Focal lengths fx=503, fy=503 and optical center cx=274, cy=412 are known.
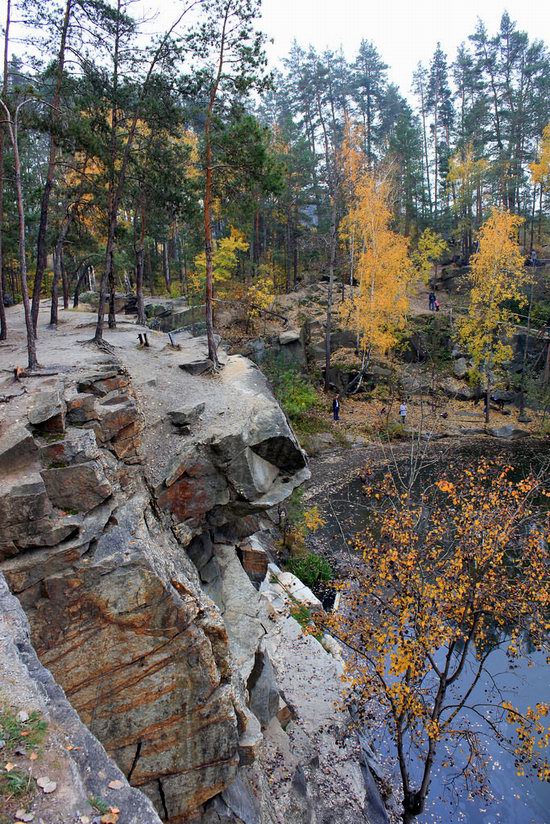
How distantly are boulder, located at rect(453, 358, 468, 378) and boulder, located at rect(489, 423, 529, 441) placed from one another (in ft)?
19.9

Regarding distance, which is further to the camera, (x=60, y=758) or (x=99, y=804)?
(x=60, y=758)

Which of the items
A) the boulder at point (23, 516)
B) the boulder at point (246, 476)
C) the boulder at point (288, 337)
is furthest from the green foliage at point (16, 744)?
the boulder at point (288, 337)

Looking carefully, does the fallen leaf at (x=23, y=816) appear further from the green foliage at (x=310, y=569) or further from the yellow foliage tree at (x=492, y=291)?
the yellow foliage tree at (x=492, y=291)

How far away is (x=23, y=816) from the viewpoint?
3381mm

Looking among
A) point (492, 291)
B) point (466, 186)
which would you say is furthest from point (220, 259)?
point (466, 186)

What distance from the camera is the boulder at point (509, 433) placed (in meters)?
30.0

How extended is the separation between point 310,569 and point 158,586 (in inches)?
445

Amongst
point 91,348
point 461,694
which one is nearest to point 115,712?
Result: point 461,694

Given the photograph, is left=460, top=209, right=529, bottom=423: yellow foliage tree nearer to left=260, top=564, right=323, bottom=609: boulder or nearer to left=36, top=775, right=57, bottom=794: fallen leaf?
left=260, top=564, right=323, bottom=609: boulder

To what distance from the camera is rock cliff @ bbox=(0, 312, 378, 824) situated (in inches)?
303

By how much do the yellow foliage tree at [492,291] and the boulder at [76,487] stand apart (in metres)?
28.0

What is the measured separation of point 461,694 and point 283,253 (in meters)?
36.1

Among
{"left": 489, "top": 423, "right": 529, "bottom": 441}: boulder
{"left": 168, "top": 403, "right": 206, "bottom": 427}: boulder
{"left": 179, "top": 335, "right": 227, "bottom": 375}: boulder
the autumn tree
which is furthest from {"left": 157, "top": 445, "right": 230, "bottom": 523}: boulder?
the autumn tree

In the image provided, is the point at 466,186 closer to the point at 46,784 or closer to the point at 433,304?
the point at 433,304
